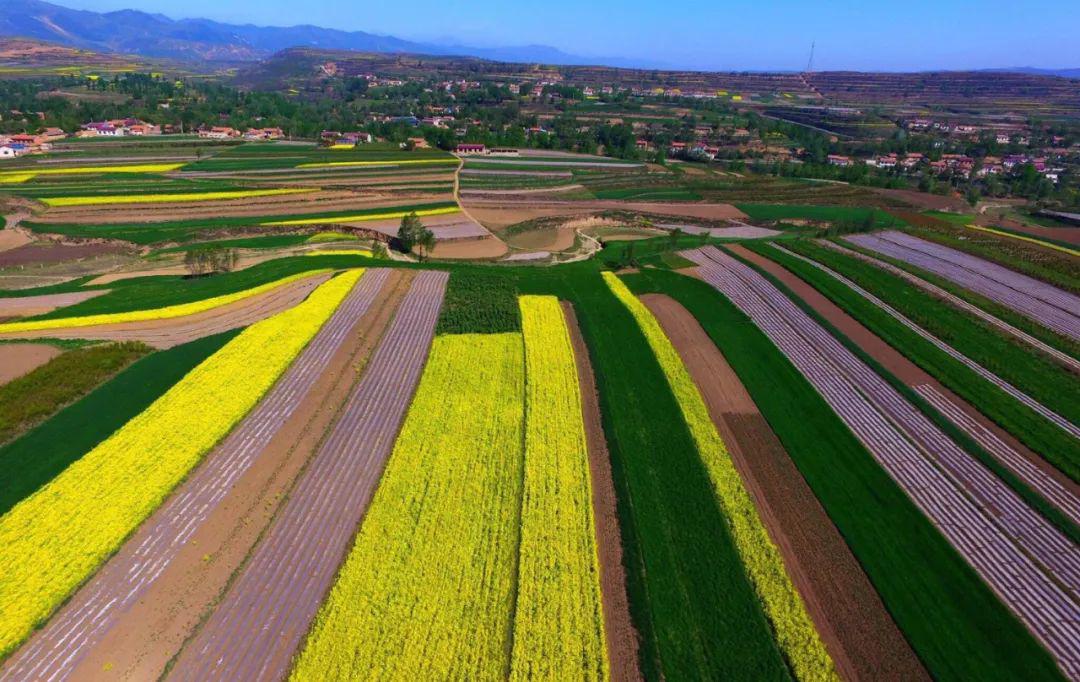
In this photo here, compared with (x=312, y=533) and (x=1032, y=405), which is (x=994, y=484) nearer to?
(x=1032, y=405)

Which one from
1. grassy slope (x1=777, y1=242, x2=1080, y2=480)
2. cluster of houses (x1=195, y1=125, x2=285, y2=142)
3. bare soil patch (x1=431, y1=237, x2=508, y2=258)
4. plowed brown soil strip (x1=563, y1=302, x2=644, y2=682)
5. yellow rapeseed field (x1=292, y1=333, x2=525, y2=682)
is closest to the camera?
yellow rapeseed field (x1=292, y1=333, x2=525, y2=682)

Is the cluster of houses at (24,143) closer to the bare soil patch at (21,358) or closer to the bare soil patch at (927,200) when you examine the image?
the bare soil patch at (21,358)

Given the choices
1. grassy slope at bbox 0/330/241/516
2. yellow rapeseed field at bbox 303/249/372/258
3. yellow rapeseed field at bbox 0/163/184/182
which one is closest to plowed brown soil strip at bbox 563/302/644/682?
grassy slope at bbox 0/330/241/516

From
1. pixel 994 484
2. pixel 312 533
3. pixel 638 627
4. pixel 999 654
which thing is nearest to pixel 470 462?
pixel 312 533

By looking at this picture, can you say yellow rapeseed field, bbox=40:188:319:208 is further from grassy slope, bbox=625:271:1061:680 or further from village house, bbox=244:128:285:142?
grassy slope, bbox=625:271:1061:680

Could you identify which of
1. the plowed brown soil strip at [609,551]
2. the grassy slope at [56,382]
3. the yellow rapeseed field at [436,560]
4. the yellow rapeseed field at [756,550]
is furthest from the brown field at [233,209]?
the yellow rapeseed field at [756,550]
